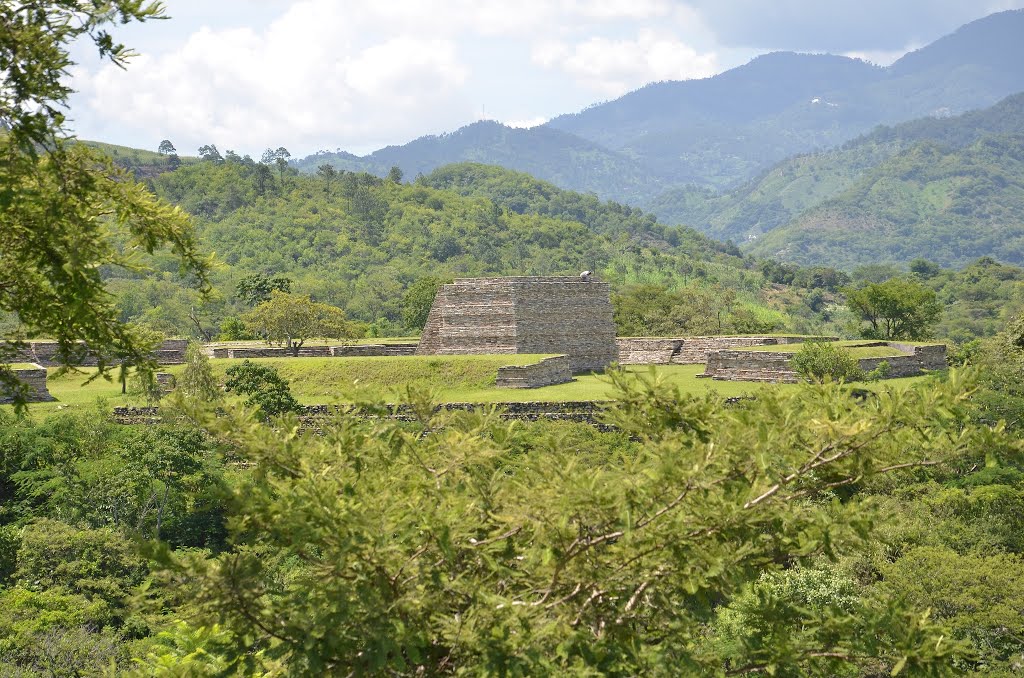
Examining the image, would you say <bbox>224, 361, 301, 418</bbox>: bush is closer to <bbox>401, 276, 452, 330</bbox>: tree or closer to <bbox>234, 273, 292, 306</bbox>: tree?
<bbox>234, 273, 292, 306</bbox>: tree

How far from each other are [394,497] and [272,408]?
17.0 metres

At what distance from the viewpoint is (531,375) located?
25.6 m

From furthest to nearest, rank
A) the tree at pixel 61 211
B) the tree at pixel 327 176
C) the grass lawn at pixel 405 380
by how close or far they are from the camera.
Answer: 1. the tree at pixel 327 176
2. the grass lawn at pixel 405 380
3. the tree at pixel 61 211

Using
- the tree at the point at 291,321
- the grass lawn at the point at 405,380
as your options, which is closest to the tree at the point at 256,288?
the tree at the point at 291,321

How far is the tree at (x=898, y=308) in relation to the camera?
131 ft

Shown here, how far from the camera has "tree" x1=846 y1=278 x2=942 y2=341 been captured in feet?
131

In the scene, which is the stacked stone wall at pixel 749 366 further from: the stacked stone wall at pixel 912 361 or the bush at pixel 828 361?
the stacked stone wall at pixel 912 361

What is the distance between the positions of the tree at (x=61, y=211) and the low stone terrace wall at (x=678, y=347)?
27.9m

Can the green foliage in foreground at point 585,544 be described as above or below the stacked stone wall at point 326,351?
above

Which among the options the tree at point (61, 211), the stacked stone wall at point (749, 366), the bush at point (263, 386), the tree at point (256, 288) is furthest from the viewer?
the tree at point (256, 288)

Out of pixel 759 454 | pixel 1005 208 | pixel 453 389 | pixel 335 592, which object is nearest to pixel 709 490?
pixel 759 454

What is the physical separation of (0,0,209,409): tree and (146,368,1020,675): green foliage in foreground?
0.95 metres

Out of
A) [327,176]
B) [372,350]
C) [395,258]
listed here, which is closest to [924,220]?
[327,176]

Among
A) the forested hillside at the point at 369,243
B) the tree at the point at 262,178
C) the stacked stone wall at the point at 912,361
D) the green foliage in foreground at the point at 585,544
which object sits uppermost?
the tree at the point at 262,178
